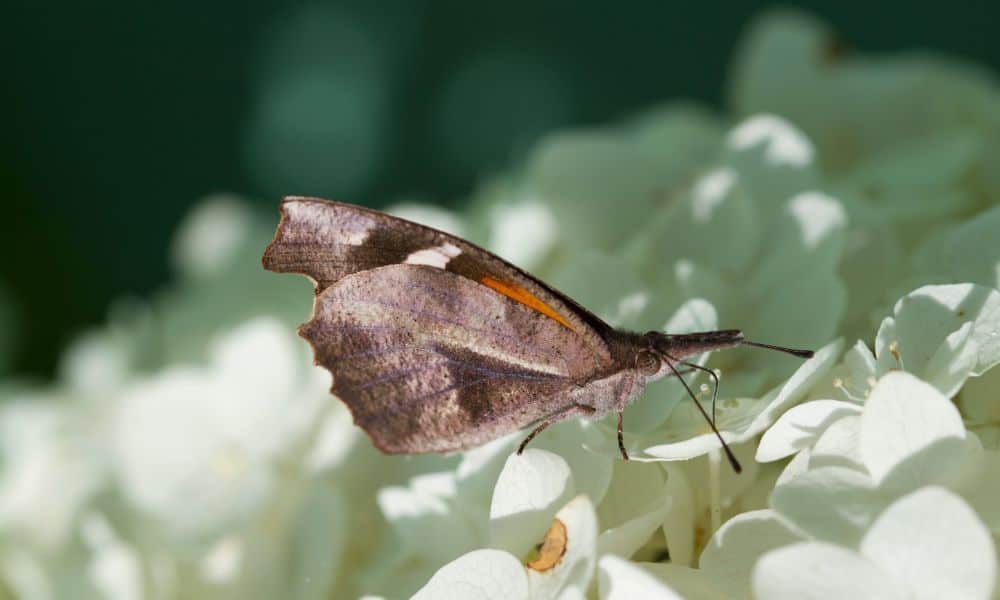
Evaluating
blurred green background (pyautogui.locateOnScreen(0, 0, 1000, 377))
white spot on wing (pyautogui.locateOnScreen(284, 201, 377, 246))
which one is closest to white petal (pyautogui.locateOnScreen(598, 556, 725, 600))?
white spot on wing (pyautogui.locateOnScreen(284, 201, 377, 246))

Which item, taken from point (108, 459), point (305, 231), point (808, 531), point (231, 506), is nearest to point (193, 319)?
point (108, 459)

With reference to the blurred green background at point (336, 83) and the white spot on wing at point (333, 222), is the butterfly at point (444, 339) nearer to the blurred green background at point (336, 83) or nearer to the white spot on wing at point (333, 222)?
the white spot on wing at point (333, 222)

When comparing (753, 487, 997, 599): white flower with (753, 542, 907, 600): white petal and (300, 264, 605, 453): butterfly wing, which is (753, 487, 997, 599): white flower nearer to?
(753, 542, 907, 600): white petal

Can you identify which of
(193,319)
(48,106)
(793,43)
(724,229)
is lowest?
(724,229)

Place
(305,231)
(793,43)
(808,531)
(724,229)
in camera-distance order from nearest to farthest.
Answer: (808,531)
(305,231)
(724,229)
(793,43)

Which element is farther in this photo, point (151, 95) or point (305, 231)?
point (151, 95)

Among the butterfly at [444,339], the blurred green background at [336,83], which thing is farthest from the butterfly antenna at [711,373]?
the blurred green background at [336,83]

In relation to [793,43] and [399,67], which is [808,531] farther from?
[399,67]
